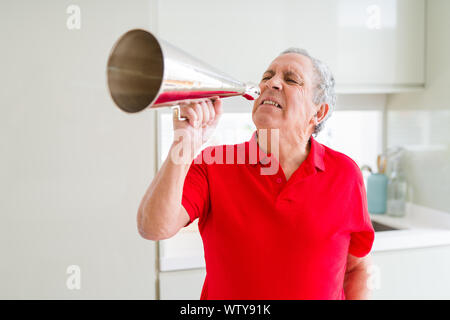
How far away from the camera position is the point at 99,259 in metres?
A: 1.74

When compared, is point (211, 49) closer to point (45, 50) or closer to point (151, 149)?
point (151, 149)

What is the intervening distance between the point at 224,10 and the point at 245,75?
11.0 inches

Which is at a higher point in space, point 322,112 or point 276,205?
point 322,112

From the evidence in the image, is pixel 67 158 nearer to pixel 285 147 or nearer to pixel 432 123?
pixel 285 147

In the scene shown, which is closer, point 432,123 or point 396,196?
point 432,123

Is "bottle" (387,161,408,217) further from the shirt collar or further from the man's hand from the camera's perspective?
the man's hand

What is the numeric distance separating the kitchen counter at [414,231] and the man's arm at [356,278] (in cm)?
85

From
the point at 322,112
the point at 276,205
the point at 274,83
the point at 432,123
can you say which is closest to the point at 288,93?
the point at 274,83

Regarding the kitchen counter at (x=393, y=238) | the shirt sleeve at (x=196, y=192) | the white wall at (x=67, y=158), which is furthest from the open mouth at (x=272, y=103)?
the kitchen counter at (x=393, y=238)

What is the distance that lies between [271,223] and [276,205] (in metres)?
0.04

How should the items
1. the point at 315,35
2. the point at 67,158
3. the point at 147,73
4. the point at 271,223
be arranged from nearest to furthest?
1. the point at 147,73
2. the point at 271,223
3. the point at 67,158
4. the point at 315,35

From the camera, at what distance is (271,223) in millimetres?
1058

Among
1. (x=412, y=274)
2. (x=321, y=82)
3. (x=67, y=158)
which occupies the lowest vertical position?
(x=412, y=274)

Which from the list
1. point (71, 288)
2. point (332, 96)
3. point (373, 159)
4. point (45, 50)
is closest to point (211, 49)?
point (45, 50)
